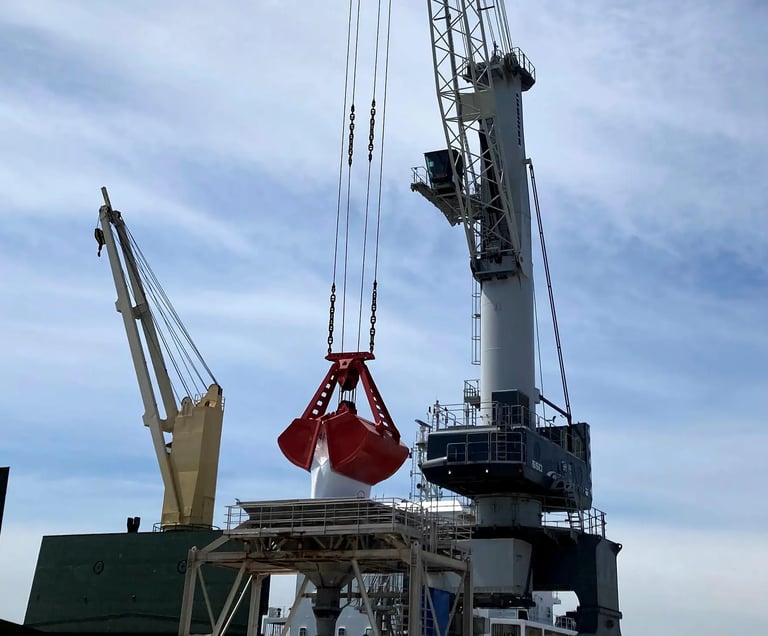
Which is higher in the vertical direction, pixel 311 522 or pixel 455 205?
pixel 455 205

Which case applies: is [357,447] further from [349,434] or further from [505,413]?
[505,413]

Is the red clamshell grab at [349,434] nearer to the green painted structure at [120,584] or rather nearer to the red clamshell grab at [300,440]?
the red clamshell grab at [300,440]

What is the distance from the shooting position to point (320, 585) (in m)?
43.4

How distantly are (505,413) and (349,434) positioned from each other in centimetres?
1809

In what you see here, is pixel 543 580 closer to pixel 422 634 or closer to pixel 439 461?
pixel 439 461

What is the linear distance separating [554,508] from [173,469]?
27.7 metres

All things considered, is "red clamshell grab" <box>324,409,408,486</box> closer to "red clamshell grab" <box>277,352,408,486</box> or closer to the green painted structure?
"red clamshell grab" <box>277,352,408,486</box>

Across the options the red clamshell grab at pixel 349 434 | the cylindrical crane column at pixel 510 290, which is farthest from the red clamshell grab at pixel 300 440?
the cylindrical crane column at pixel 510 290

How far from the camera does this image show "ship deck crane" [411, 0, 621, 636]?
54406 millimetres

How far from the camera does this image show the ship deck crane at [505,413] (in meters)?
54.4

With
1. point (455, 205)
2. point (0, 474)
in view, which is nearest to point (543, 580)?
point (455, 205)

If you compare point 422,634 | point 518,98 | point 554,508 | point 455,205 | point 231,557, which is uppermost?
point 518,98

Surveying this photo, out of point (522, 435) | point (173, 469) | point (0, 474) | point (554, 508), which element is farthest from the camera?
point (173, 469)

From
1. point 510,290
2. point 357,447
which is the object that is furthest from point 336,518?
point 510,290
